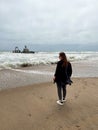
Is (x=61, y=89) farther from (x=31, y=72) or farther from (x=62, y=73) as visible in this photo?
(x=31, y=72)

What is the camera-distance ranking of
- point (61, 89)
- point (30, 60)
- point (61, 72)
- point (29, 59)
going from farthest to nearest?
point (29, 59) → point (30, 60) → point (61, 89) → point (61, 72)

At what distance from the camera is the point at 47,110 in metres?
7.37

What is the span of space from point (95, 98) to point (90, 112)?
1.65 m

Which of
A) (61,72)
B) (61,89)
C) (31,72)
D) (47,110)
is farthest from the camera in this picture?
(31,72)

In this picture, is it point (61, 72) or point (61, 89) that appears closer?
point (61, 72)

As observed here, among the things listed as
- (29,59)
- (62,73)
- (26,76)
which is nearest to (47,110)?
(62,73)

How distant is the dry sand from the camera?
244 inches

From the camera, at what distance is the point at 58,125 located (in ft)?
20.3

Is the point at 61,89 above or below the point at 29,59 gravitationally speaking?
above

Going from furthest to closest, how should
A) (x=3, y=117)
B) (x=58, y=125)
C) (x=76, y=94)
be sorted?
1. (x=76, y=94)
2. (x=3, y=117)
3. (x=58, y=125)

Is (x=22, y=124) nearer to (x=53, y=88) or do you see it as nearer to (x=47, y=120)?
(x=47, y=120)

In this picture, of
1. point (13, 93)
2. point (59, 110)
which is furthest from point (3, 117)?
point (13, 93)

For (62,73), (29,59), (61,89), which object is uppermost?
(62,73)

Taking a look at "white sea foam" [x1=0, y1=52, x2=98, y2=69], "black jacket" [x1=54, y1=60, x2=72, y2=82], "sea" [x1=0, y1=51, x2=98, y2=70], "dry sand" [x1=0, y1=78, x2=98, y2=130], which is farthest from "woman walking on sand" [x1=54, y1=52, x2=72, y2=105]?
"white sea foam" [x1=0, y1=52, x2=98, y2=69]
